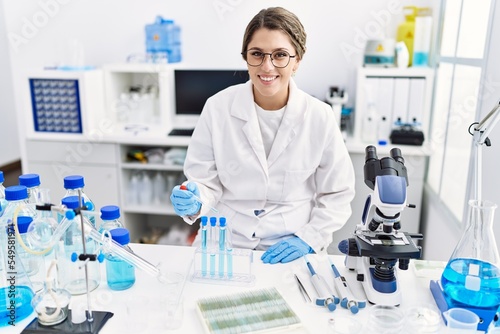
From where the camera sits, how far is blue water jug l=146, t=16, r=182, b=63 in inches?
117

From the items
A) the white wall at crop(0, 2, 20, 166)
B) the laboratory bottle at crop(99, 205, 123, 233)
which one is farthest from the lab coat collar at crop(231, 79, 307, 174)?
the white wall at crop(0, 2, 20, 166)

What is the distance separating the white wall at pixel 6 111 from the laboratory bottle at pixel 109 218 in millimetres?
3970

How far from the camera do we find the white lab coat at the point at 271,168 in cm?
169

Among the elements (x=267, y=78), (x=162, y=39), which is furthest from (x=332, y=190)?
(x=162, y=39)

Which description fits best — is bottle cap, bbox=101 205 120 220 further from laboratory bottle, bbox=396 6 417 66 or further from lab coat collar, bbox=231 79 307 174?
laboratory bottle, bbox=396 6 417 66

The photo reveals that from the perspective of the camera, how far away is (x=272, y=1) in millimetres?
3000

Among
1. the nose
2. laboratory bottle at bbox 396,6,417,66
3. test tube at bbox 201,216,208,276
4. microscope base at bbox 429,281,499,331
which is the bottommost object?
microscope base at bbox 429,281,499,331

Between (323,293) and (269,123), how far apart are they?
76cm

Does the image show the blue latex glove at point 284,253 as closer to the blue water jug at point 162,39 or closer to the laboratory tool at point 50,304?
→ the laboratory tool at point 50,304

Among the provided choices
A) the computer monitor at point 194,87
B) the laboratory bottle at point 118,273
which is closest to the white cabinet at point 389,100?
the computer monitor at point 194,87

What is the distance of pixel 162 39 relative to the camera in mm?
2996

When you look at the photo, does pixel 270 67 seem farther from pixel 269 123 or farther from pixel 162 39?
pixel 162 39

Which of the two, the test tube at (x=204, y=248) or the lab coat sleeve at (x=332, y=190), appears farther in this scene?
the lab coat sleeve at (x=332, y=190)

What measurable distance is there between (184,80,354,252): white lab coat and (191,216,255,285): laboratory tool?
1.26 ft
